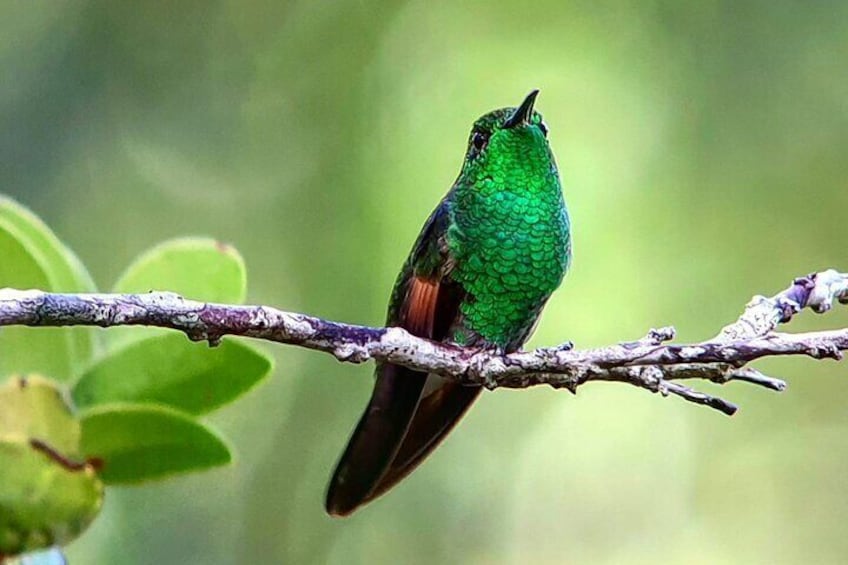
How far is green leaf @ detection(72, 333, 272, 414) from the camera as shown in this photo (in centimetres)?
114

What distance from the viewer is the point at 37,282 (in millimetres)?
1155

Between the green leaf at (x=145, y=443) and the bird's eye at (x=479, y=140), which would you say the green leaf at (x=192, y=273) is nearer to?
the green leaf at (x=145, y=443)

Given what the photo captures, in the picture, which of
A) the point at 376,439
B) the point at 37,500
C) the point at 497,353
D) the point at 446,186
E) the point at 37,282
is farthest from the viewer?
the point at 446,186

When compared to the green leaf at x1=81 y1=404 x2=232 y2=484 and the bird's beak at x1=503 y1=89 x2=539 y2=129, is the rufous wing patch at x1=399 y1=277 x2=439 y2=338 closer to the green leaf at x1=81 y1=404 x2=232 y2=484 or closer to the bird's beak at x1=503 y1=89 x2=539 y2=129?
the bird's beak at x1=503 y1=89 x2=539 y2=129

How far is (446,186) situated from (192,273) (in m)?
3.05

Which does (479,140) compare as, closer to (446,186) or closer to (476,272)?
(476,272)

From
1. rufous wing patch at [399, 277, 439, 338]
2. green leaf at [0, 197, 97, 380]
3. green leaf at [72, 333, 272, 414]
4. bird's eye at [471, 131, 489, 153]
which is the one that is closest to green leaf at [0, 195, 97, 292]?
green leaf at [0, 197, 97, 380]

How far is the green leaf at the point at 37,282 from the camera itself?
1.12 metres

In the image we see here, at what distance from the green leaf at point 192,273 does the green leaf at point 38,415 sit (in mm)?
188

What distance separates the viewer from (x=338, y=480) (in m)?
1.90

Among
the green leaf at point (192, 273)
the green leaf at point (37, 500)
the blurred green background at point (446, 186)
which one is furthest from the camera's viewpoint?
the blurred green background at point (446, 186)

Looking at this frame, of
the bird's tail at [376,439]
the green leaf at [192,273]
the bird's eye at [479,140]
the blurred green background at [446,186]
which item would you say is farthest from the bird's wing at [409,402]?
the blurred green background at [446,186]

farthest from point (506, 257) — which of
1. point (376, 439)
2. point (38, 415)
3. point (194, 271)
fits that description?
point (38, 415)

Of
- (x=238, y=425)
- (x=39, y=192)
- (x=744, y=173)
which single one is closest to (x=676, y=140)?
(x=744, y=173)
